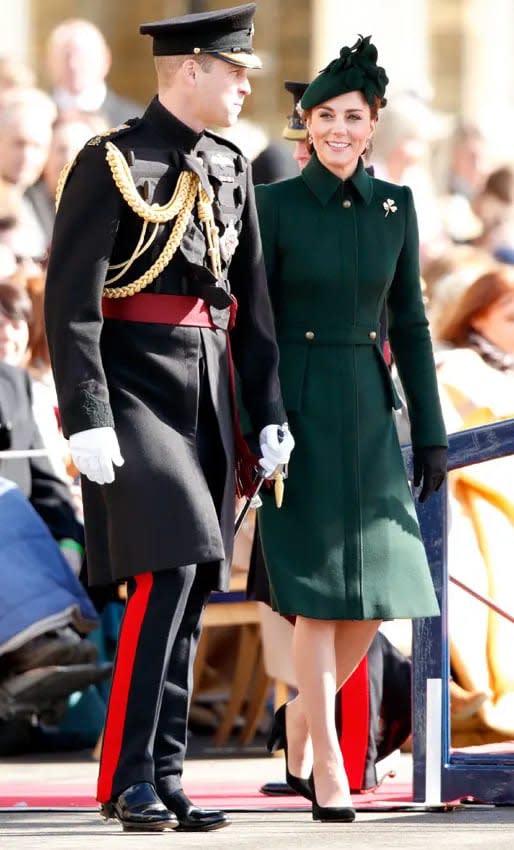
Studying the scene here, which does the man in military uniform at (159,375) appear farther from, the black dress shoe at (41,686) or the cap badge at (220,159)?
the black dress shoe at (41,686)

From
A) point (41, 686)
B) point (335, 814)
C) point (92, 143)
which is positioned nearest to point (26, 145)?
point (41, 686)

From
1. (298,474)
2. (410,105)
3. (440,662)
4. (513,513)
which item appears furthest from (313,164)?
(410,105)

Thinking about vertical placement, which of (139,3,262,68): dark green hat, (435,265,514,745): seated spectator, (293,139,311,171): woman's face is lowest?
(435,265,514,745): seated spectator

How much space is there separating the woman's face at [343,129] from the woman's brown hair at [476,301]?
2.60m

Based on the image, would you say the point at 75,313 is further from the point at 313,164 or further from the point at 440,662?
the point at 440,662

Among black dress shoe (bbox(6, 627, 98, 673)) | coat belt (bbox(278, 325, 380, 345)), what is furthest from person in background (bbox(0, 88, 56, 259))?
coat belt (bbox(278, 325, 380, 345))

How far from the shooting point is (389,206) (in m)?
6.29

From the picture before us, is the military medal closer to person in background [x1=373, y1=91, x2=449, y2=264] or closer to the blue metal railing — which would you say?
the blue metal railing

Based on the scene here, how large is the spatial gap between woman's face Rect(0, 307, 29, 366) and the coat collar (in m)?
2.67

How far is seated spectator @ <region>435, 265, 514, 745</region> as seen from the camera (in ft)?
24.8

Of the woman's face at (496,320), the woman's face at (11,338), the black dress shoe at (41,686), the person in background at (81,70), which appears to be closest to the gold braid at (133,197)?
the black dress shoe at (41,686)

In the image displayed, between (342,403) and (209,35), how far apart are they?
0.92 metres

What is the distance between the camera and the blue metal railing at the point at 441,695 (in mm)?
6336

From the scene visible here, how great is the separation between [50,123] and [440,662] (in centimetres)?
512
